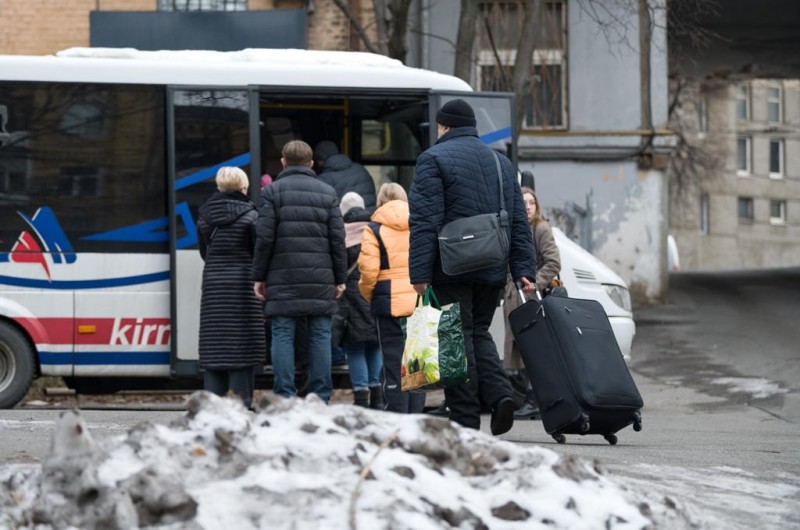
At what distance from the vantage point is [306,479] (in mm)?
4980

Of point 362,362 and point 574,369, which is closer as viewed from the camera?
point 574,369

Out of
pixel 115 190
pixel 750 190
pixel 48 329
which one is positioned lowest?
pixel 48 329

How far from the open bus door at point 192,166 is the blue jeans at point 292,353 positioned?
1846mm

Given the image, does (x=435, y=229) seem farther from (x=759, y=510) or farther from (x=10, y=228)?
(x=10, y=228)

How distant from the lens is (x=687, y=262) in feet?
206

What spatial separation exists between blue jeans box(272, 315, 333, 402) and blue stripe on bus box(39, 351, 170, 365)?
6.78ft

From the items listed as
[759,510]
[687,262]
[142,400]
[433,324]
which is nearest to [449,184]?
[433,324]

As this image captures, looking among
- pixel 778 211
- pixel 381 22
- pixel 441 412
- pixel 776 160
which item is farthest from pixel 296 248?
pixel 778 211

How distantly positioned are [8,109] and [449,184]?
499 centimetres

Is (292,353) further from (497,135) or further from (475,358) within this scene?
(497,135)

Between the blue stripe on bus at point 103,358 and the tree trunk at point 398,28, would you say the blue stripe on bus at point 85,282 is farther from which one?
the tree trunk at point 398,28

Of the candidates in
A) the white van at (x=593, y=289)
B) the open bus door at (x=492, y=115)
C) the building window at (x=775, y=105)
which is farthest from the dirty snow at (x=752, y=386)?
the building window at (x=775, y=105)

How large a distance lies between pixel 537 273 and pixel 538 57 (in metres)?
11.3

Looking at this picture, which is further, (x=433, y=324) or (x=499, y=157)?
(x=499, y=157)
